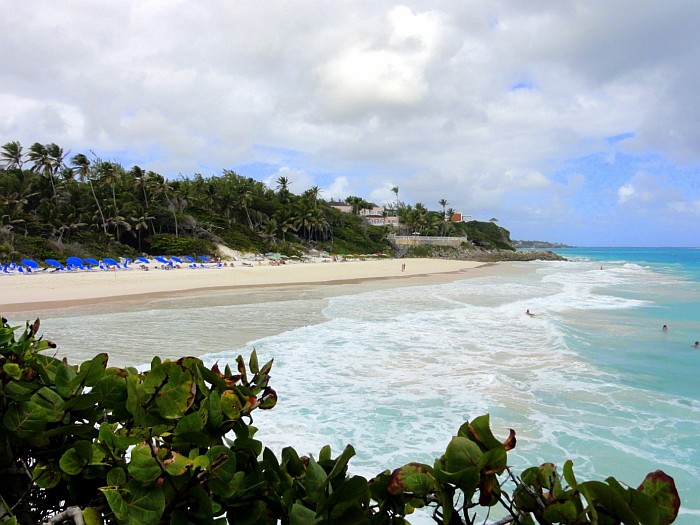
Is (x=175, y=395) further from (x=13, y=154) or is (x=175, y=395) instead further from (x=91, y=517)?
(x=13, y=154)

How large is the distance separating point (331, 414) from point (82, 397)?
639 cm

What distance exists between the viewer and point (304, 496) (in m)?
1.23

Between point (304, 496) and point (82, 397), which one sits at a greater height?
point (82, 397)

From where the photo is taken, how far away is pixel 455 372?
952cm

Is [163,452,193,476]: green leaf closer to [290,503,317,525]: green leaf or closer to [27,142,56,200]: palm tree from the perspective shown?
[290,503,317,525]: green leaf

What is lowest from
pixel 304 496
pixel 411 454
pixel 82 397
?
pixel 411 454

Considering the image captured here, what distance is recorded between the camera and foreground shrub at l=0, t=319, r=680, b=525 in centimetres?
101

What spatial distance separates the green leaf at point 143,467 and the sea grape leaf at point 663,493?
1.09 m

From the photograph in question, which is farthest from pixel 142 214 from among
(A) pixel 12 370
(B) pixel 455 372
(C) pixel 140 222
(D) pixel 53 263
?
(A) pixel 12 370

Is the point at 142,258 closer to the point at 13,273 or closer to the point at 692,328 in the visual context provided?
the point at 13,273

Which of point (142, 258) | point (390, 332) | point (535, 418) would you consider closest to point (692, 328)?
point (390, 332)

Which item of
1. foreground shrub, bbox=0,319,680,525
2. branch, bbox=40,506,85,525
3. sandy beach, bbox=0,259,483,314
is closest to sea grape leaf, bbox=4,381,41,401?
foreground shrub, bbox=0,319,680,525

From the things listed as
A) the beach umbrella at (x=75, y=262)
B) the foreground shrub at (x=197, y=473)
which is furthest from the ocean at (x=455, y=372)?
the beach umbrella at (x=75, y=262)

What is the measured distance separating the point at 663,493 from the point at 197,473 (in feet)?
3.52
